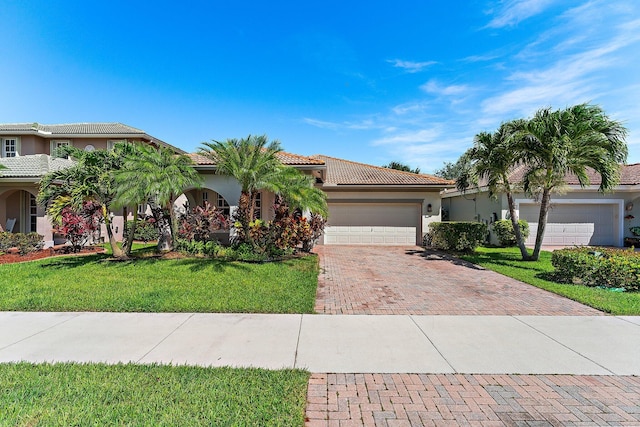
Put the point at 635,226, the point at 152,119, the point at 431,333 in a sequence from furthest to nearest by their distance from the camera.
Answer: the point at 152,119 < the point at 635,226 < the point at 431,333

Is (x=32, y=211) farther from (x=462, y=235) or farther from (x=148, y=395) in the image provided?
(x=462, y=235)

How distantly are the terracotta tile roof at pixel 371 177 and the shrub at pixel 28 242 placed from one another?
1392 cm

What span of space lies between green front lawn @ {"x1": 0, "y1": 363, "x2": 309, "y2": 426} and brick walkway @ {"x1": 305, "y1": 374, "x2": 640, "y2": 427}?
1.18 feet

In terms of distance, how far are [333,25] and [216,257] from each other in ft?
33.6

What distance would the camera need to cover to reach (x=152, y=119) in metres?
19.2

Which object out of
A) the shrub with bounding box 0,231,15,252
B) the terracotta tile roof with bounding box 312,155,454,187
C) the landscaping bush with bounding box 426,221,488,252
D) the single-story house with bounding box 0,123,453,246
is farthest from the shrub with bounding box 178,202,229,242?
the landscaping bush with bounding box 426,221,488,252

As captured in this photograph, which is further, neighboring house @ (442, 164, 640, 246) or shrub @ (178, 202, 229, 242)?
neighboring house @ (442, 164, 640, 246)

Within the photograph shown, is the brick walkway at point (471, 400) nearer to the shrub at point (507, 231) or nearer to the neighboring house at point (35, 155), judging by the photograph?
the shrub at point (507, 231)

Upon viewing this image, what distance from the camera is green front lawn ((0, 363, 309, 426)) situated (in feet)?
9.45

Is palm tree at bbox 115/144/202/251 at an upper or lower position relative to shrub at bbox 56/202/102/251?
upper

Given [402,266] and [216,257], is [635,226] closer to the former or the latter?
[402,266]

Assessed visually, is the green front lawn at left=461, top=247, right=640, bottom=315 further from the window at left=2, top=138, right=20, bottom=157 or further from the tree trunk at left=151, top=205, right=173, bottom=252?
the window at left=2, top=138, right=20, bottom=157

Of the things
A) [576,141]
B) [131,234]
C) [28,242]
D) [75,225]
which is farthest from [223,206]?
[576,141]

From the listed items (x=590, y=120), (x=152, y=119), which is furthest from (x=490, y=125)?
(x=152, y=119)
